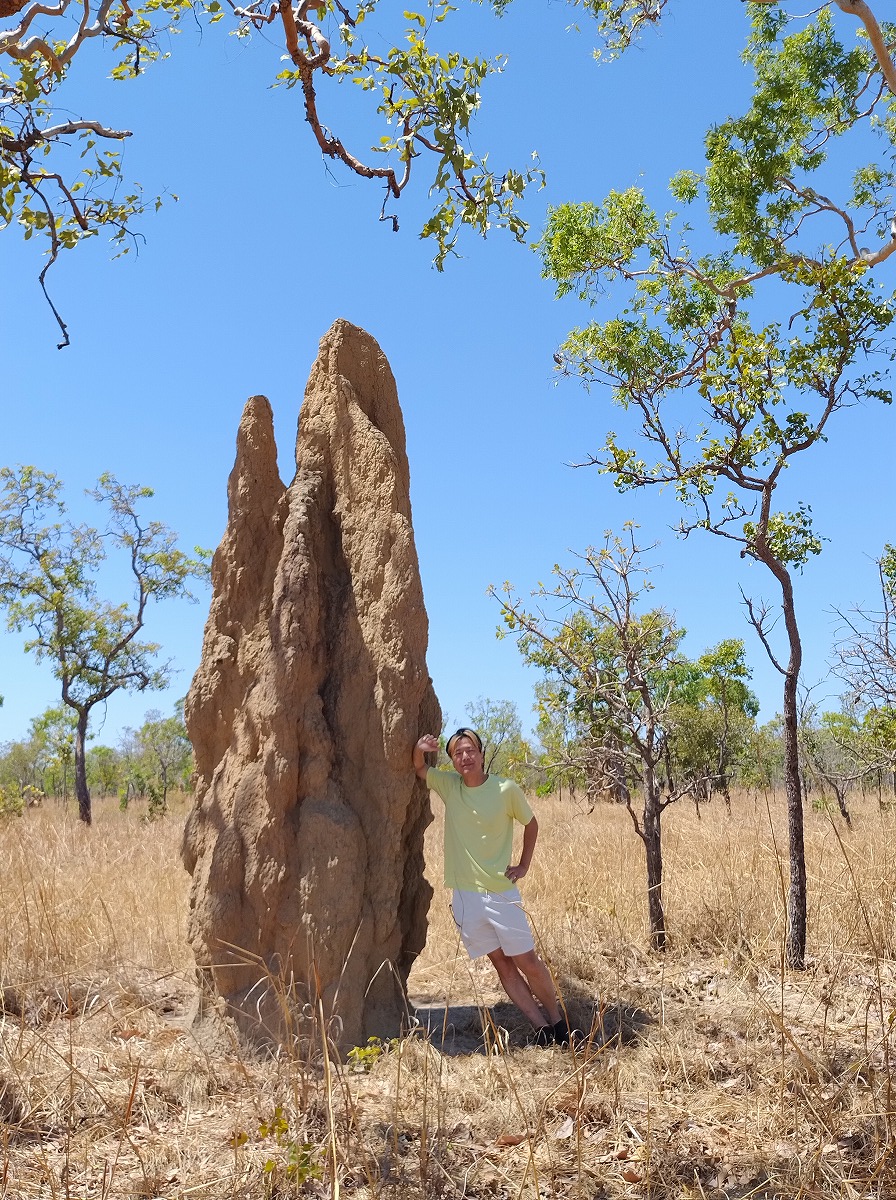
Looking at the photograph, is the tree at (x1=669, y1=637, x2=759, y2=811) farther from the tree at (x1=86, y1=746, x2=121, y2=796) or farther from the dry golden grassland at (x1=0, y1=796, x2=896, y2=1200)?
the tree at (x1=86, y1=746, x2=121, y2=796)

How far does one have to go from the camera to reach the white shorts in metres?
4.88

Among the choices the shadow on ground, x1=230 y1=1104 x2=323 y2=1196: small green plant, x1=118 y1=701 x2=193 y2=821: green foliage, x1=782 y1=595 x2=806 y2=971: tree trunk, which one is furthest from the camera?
x1=118 y1=701 x2=193 y2=821: green foliage

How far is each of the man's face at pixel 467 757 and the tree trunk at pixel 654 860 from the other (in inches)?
81.8

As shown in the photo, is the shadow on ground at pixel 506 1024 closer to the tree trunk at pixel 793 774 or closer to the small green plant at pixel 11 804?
the tree trunk at pixel 793 774

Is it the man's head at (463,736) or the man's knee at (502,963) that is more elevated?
the man's head at (463,736)

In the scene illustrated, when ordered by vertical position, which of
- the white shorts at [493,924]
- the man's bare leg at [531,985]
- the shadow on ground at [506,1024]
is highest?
the white shorts at [493,924]

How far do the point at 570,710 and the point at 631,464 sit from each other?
201cm

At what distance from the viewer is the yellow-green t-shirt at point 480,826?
495 cm

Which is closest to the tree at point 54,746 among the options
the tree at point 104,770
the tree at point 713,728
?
the tree at point 104,770

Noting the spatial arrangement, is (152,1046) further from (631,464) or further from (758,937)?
(631,464)

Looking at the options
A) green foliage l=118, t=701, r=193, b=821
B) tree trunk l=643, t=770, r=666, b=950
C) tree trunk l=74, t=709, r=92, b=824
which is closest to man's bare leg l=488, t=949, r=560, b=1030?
tree trunk l=643, t=770, r=666, b=950

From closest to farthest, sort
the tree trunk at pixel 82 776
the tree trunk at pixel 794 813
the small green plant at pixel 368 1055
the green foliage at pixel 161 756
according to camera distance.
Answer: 1. the small green plant at pixel 368 1055
2. the tree trunk at pixel 794 813
3. the tree trunk at pixel 82 776
4. the green foliage at pixel 161 756

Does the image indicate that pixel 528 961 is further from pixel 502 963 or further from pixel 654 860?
pixel 654 860

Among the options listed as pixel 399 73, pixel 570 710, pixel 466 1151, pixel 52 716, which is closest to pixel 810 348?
pixel 570 710
